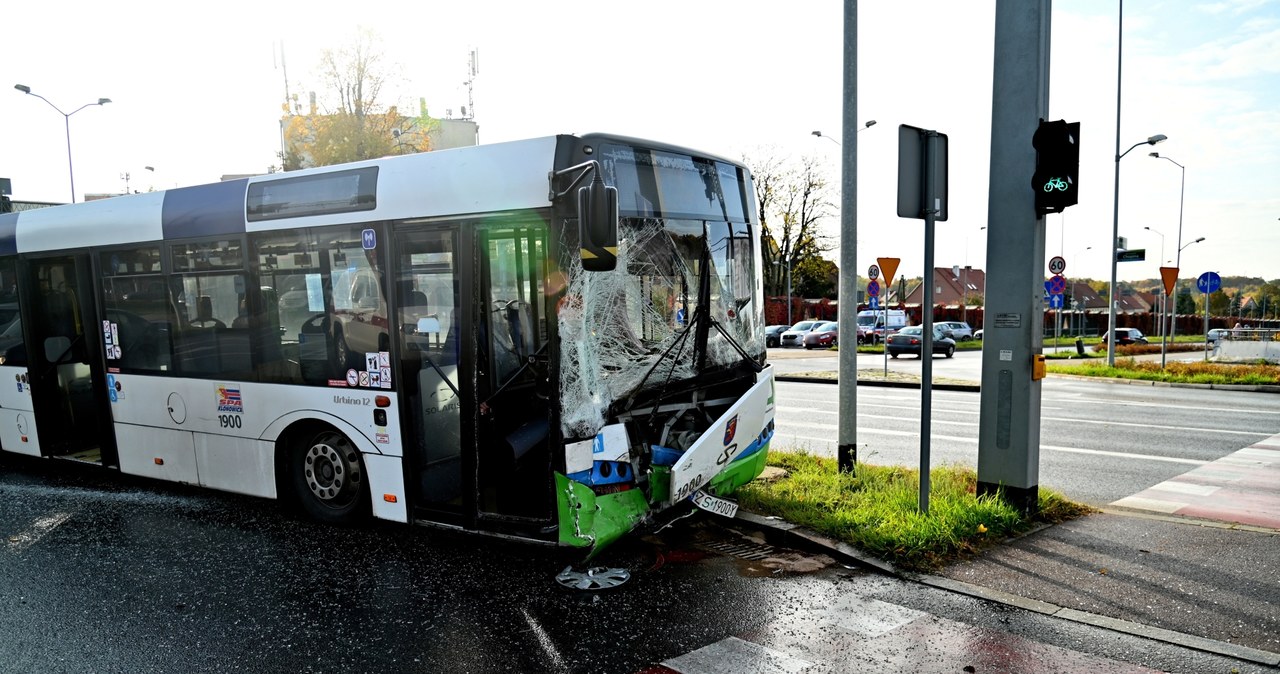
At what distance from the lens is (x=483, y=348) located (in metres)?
5.56

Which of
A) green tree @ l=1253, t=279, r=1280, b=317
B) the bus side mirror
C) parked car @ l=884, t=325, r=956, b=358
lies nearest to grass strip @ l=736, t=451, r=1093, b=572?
the bus side mirror

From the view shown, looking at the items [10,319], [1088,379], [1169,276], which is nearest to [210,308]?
[10,319]

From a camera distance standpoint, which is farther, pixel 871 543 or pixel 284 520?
pixel 284 520

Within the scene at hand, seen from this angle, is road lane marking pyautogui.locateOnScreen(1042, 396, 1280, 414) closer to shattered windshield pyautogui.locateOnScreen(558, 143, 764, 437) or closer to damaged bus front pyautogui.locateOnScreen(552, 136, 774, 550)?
damaged bus front pyautogui.locateOnScreen(552, 136, 774, 550)

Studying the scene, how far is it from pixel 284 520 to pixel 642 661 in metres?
4.34

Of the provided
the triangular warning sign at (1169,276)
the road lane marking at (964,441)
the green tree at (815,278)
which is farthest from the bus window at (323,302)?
the green tree at (815,278)

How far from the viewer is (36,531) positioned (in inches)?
272

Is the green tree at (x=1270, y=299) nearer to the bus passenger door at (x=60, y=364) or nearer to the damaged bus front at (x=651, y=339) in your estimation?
the damaged bus front at (x=651, y=339)

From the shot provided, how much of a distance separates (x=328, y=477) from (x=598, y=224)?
11.7 feet

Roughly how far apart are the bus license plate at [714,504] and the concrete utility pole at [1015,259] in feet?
7.90

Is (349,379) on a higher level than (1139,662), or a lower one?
higher

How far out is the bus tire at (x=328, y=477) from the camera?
6535 millimetres

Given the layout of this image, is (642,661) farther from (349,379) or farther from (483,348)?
(349,379)

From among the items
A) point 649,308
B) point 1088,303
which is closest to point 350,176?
point 649,308
